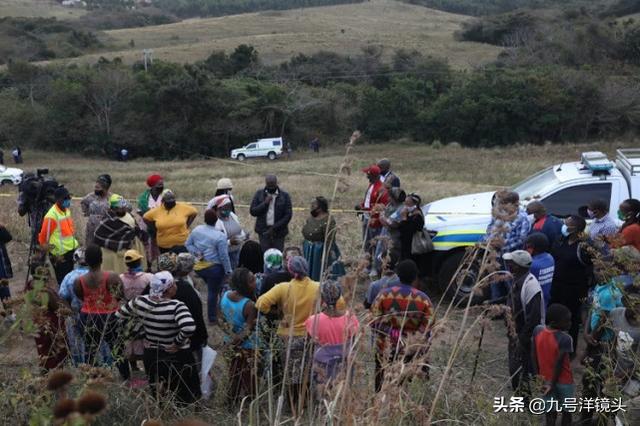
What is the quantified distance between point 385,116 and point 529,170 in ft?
64.7

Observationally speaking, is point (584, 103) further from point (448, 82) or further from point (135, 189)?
point (135, 189)

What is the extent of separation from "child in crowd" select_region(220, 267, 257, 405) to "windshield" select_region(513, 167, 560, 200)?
4.31 metres

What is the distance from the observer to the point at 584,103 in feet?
134

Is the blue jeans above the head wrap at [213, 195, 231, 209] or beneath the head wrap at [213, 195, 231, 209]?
beneath

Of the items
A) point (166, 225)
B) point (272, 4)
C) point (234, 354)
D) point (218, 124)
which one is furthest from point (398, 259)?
point (272, 4)

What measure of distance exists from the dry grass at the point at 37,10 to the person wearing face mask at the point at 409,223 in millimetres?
92432

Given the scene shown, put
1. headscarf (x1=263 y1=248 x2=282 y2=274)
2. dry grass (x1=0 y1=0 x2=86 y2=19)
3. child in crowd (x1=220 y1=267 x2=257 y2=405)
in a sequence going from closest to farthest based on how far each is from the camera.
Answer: child in crowd (x1=220 y1=267 x2=257 y2=405) → headscarf (x1=263 y1=248 x2=282 y2=274) → dry grass (x1=0 y1=0 x2=86 y2=19)

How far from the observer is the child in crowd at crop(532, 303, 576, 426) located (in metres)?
5.07

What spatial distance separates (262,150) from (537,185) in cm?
3031

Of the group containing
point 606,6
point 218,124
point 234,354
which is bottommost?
point 218,124

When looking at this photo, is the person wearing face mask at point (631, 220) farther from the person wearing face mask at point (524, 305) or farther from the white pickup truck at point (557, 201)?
the person wearing face mask at point (524, 305)

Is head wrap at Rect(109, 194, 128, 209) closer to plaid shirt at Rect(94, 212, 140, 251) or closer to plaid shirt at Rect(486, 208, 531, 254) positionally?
plaid shirt at Rect(94, 212, 140, 251)

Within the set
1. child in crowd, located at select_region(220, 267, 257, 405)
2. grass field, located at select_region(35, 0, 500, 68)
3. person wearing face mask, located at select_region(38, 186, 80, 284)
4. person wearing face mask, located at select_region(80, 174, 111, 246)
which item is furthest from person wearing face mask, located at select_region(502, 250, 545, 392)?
grass field, located at select_region(35, 0, 500, 68)

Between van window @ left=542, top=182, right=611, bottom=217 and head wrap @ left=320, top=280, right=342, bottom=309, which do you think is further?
van window @ left=542, top=182, right=611, bottom=217
